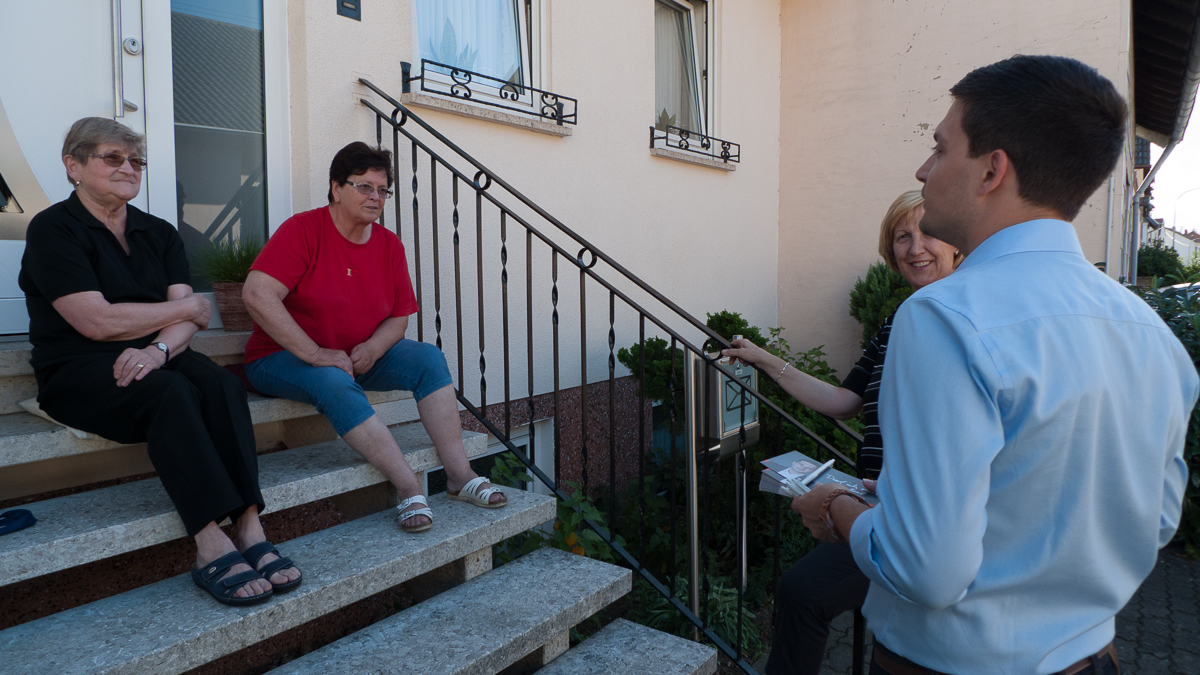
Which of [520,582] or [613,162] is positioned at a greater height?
[613,162]

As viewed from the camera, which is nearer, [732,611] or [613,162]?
[732,611]

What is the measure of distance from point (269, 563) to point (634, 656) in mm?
1112

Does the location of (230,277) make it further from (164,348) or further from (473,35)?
(473,35)

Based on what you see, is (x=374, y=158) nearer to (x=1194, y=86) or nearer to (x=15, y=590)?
(x=15, y=590)

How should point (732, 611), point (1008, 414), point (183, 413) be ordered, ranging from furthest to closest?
1. point (732, 611)
2. point (183, 413)
3. point (1008, 414)

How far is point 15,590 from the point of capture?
2.03m

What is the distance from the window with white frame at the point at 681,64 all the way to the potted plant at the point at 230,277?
318 cm

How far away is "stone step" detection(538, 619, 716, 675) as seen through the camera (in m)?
2.17

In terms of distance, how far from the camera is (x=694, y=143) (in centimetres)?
546

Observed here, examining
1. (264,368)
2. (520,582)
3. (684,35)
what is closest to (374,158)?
(264,368)

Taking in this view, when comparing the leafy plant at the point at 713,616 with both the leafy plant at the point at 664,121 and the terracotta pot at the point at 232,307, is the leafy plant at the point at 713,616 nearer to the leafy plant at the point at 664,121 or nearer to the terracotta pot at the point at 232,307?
the terracotta pot at the point at 232,307

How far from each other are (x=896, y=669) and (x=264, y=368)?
87.3 inches

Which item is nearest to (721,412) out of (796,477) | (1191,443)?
(796,477)

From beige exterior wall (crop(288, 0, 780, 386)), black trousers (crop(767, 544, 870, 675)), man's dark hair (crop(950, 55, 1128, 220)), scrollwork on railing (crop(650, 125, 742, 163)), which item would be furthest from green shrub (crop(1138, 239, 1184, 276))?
man's dark hair (crop(950, 55, 1128, 220))
